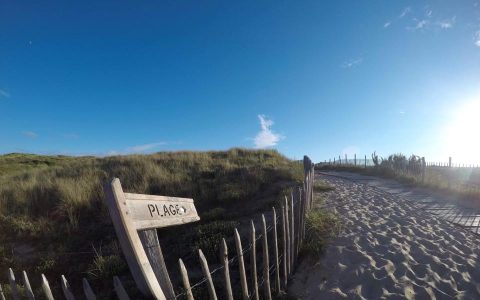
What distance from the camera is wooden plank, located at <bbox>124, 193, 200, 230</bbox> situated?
92.9 inches

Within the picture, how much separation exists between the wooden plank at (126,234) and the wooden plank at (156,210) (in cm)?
9

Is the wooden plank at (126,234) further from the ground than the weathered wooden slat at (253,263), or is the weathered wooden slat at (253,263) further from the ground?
the wooden plank at (126,234)

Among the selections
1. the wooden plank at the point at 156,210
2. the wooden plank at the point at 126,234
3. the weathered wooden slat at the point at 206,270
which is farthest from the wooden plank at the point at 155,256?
the wooden plank at the point at 126,234

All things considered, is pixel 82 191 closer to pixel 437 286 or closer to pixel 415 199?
pixel 437 286

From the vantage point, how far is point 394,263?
219 inches

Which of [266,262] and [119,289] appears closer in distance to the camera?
[119,289]

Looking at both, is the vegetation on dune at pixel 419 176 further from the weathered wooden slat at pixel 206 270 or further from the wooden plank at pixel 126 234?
the wooden plank at pixel 126 234

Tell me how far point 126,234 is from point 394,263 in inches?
206

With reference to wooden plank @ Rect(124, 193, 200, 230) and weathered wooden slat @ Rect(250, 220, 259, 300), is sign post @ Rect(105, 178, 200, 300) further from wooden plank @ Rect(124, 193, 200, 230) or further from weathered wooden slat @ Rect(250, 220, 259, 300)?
weathered wooden slat @ Rect(250, 220, 259, 300)

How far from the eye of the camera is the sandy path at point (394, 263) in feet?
15.4

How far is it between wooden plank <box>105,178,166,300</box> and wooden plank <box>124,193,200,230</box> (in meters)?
0.09

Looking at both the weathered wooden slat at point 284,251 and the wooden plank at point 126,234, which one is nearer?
the wooden plank at point 126,234

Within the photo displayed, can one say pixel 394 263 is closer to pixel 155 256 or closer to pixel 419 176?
pixel 155 256

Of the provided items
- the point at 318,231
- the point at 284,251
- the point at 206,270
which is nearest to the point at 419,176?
the point at 318,231
